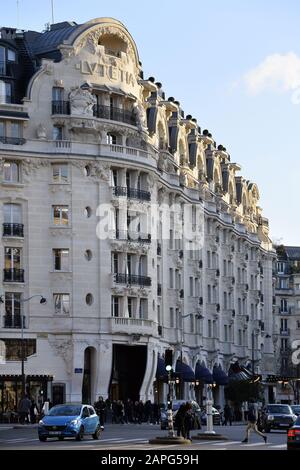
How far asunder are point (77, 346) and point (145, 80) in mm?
23851

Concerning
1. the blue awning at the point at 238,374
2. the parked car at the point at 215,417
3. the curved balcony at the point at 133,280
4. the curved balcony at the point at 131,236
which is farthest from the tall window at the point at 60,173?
the blue awning at the point at 238,374

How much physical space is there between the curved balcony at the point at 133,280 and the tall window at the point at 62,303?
424 centimetres

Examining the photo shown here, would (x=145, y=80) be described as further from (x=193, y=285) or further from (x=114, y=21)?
(x=193, y=285)

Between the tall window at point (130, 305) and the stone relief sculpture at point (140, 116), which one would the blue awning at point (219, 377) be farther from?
the stone relief sculpture at point (140, 116)

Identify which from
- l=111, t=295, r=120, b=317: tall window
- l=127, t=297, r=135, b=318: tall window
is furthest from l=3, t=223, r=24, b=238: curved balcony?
l=127, t=297, r=135, b=318: tall window

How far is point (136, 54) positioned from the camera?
328 ft

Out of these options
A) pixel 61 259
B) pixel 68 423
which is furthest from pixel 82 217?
pixel 68 423

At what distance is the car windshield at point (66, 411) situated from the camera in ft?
171

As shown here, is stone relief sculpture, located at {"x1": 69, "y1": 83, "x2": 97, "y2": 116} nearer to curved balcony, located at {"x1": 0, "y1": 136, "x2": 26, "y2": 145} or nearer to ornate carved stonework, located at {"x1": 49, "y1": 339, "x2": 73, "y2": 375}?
curved balcony, located at {"x1": 0, "y1": 136, "x2": 26, "y2": 145}

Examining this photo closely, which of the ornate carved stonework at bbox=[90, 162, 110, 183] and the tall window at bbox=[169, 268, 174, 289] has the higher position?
the ornate carved stonework at bbox=[90, 162, 110, 183]

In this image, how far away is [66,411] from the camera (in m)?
52.3

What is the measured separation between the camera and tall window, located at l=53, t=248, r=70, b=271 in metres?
93.7

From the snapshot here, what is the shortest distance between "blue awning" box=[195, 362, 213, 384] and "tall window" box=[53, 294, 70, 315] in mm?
22199
